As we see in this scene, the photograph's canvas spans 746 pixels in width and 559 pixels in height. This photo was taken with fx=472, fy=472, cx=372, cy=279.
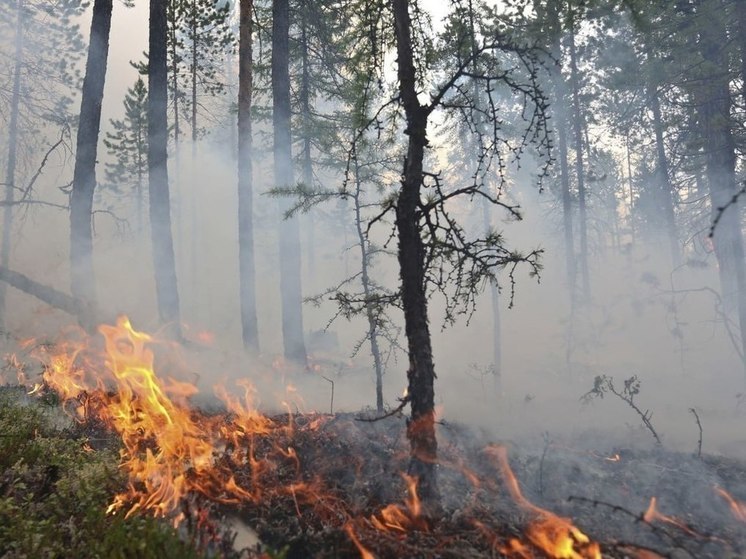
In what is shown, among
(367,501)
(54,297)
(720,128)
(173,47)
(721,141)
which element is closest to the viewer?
(367,501)

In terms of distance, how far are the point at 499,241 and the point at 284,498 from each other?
11.3 feet

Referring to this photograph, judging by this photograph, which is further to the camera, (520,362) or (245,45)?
→ (520,362)

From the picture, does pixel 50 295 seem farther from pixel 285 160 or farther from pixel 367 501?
pixel 367 501

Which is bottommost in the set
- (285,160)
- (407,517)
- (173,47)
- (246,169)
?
(407,517)

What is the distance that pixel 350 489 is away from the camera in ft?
17.2

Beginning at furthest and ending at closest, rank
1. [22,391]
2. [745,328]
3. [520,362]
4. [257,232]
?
[257,232], [520,362], [745,328], [22,391]

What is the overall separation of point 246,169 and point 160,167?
2.32 metres

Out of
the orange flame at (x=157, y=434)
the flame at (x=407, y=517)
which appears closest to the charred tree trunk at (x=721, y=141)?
the flame at (x=407, y=517)

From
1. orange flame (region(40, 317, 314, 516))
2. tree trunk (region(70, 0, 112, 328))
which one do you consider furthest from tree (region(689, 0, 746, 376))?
tree trunk (region(70, 0, 112, 328))

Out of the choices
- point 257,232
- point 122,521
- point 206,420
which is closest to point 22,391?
point 206,420

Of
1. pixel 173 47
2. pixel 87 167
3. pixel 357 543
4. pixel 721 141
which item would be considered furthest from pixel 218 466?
pixel 173 47

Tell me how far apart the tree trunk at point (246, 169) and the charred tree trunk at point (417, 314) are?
1001 cm

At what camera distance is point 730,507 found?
5.54 m

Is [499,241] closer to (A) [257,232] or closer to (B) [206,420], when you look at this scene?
(B) [206,420]
